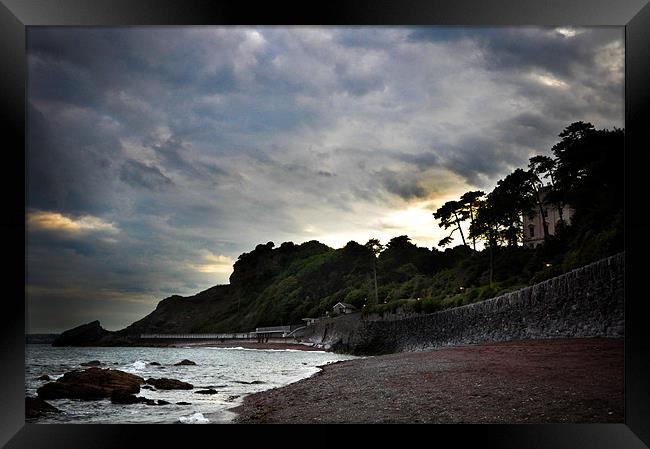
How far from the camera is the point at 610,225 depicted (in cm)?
991

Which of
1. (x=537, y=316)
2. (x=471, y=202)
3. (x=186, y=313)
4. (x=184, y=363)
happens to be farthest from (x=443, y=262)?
(x=184, y=363)

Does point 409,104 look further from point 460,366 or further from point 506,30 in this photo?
point 460,366

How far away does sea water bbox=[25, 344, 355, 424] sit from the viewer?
695cm

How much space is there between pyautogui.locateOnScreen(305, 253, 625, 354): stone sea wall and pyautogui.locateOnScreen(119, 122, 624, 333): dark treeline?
A: 2.62 ft

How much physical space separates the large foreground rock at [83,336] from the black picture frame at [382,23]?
5.53 m

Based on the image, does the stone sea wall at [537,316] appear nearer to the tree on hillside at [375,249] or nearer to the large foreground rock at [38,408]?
the tree on hillside at [375,249]

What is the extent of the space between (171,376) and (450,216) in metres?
7.64

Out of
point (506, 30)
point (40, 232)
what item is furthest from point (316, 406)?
point (506, 30)

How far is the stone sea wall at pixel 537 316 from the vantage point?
23.9 feet

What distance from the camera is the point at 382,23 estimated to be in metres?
4.84

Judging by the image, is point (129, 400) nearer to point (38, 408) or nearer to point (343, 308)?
point (38, 408)

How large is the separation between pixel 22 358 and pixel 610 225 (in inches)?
379

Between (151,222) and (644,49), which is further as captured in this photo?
(151,222)

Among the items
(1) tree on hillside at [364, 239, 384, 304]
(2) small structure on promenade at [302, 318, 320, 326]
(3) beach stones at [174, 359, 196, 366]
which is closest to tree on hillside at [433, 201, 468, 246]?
(1) tree on hillside at [364, 239, 384, 304]
